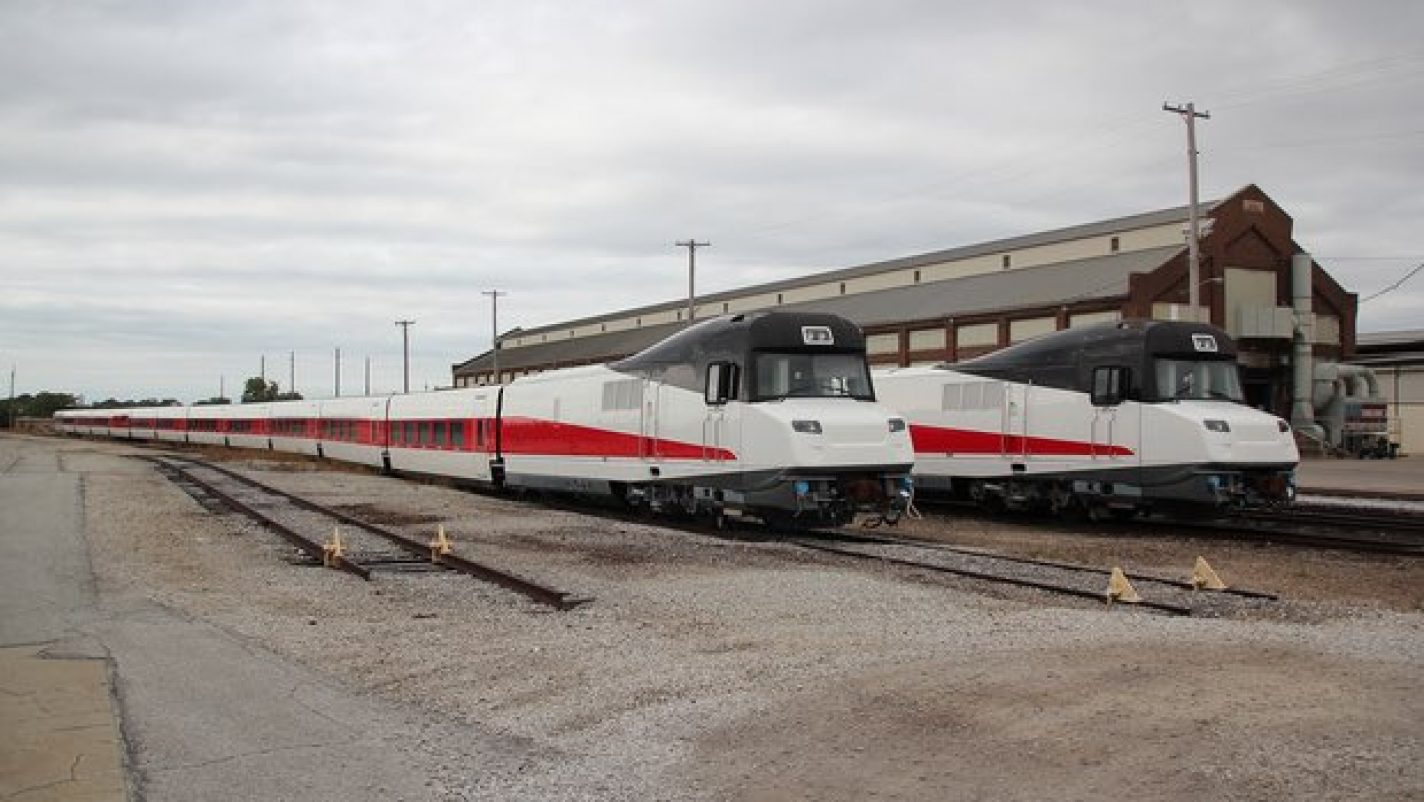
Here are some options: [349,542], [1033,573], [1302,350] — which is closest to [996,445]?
[1033,573]

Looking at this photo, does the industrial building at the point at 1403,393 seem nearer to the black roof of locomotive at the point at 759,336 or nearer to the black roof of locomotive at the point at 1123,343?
the black roof of locomotive at the point at 1123,343

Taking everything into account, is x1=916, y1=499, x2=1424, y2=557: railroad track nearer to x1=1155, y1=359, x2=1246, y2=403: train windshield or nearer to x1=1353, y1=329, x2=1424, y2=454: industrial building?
x1=1155, y1=359, x2=1246, y2=403: train windshield

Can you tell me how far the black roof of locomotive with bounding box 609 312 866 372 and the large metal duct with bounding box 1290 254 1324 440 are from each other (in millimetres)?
42756

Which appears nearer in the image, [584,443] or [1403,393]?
[584,443]

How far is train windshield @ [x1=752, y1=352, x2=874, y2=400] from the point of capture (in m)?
17.0

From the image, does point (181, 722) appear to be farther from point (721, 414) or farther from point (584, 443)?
point (584, 443)

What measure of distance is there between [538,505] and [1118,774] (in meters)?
20.5

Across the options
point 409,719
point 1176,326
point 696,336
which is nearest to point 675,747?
point 409,719

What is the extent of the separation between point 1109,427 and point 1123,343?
1.37 metres

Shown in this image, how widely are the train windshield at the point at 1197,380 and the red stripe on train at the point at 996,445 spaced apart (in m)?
1.18

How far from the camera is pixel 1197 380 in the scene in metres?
18.2

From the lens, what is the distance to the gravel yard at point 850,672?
228 inches

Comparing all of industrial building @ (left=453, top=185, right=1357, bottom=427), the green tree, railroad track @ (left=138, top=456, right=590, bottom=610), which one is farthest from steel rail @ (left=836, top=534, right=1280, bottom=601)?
the green tree

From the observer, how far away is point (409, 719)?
7070 millimetres
